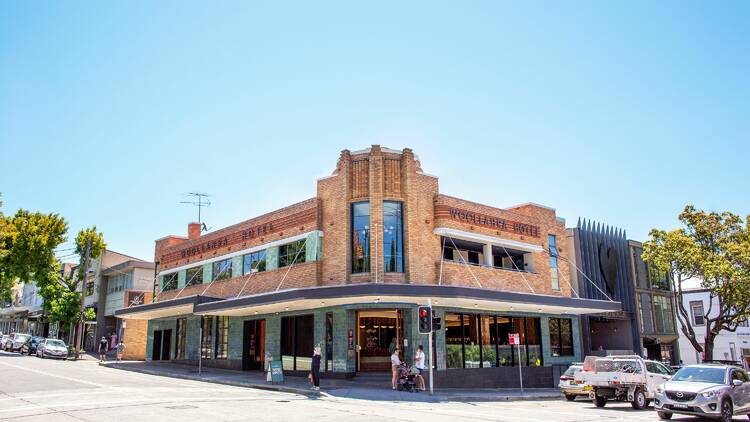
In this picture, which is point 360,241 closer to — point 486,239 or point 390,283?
point 390,283

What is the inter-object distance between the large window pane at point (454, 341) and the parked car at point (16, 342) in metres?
38.4

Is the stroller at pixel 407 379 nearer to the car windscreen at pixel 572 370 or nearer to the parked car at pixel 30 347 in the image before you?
the car windscreen at pixel 572 370

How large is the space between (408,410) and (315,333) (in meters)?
10.4

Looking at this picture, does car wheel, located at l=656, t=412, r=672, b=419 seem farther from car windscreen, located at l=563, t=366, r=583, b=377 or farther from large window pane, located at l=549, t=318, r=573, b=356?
large window pane, located at l=549, t=318, r=573, b=356

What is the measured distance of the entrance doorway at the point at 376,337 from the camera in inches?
963

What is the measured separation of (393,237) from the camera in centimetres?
2502

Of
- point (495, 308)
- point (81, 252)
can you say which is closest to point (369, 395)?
point (495, 308)

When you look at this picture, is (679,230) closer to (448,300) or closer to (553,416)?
(448,300)

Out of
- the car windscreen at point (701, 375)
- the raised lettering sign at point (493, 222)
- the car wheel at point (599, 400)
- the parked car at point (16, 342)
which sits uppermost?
the raised lettering sign at point (493, 222)

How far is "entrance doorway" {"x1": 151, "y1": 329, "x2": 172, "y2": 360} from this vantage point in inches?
1515

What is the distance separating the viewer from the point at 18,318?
79.0 m

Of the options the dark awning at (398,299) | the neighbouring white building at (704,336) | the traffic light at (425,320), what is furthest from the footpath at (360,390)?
the neighbouring white building at (704,336)

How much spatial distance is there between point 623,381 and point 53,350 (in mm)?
38171

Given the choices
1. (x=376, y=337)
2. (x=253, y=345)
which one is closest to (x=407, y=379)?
(x=376, y=337)
